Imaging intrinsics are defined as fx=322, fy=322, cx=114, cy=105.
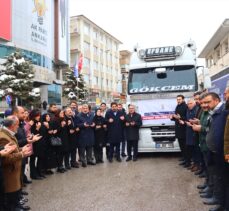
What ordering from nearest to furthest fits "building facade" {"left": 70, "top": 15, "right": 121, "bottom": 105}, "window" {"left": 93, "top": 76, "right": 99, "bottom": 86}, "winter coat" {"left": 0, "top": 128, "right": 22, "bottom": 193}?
1. "winter coat" {"left": 0, "top": 128, "right": 22, "bottom": 193}
2. "building facade" {"left": 70, "top": 15, "right": 121, "bottom": 105}
3. "window" {"left": 93, "top": 76, "right": 99, "bottom": 86}

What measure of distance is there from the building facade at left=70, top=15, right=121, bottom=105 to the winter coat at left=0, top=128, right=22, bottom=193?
159 ft

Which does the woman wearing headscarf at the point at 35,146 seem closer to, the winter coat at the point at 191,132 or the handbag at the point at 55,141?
the handbag at the point at 55,141

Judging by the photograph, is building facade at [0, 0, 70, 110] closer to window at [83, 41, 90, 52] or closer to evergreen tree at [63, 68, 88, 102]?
evergreen tree at [63, 68, 88, 102]

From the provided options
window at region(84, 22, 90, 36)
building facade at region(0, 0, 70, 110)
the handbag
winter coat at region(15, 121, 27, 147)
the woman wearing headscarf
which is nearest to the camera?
winter coat at region(15, 121, 27, 147)

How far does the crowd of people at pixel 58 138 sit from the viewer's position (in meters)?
4.92

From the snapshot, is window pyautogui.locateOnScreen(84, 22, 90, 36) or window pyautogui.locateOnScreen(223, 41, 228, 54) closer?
window pyautogui.locateOnScreen(223, 41, 228, 54)

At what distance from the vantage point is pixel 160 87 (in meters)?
10.4

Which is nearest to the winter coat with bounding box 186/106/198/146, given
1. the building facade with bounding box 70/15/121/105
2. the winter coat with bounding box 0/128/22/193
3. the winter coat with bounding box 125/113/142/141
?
the winter coat with bounding box 125/113/142/141

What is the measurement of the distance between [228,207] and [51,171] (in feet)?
17.3

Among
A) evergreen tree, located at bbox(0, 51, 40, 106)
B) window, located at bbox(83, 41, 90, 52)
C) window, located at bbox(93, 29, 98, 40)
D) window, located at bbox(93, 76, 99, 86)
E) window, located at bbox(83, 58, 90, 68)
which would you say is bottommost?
evergreen tree, located at bbox(0, 51, 40, 106)

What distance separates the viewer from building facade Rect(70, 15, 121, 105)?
60375 millimetres

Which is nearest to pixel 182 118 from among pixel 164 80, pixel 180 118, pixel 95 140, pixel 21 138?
pixel 180 118

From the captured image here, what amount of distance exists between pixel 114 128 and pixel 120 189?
3801 millimetres

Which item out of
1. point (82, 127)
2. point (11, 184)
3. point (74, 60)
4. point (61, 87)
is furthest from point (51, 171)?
point (74, 60)
